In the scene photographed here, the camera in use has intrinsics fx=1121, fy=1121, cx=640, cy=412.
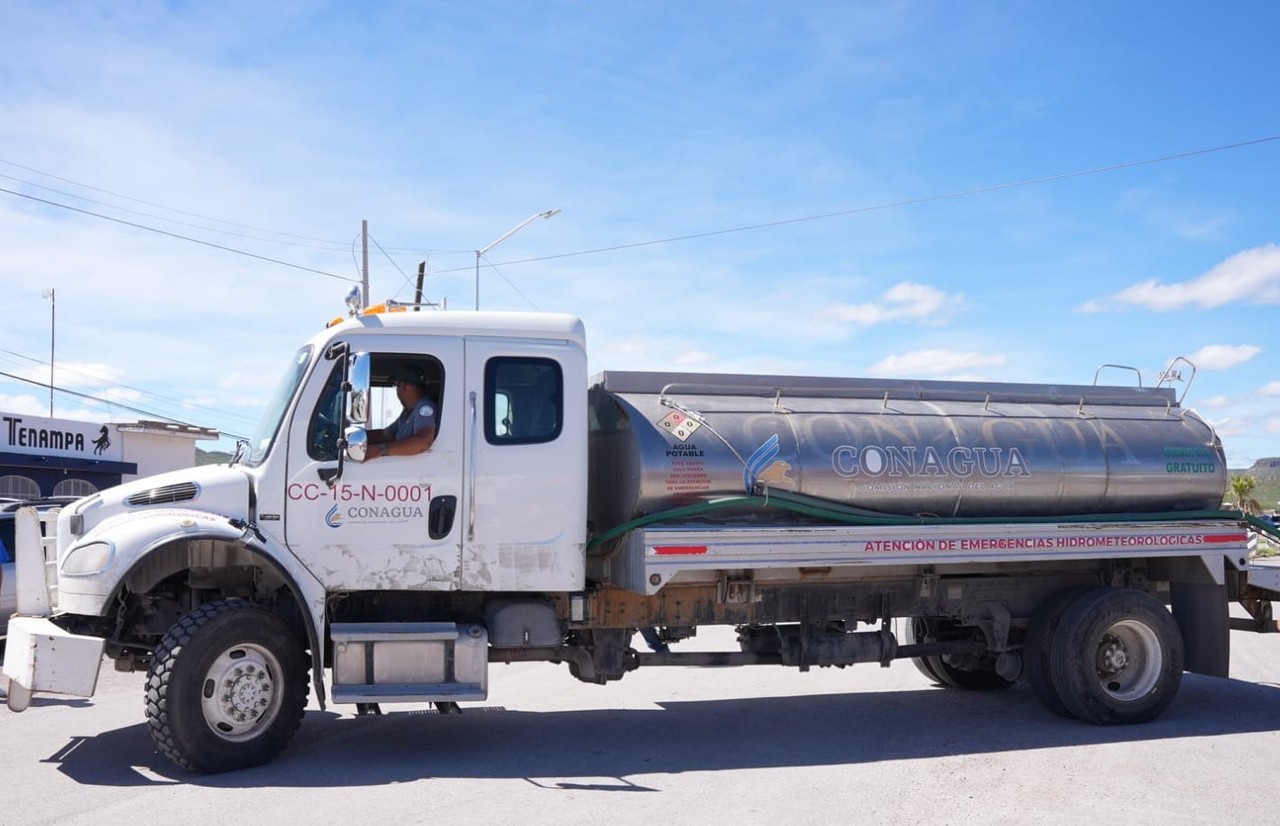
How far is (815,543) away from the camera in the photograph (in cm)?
802

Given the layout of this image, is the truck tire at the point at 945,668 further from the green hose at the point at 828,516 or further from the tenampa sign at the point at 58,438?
the tenampa sign at the point at 58,438

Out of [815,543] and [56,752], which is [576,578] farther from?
[56,752]

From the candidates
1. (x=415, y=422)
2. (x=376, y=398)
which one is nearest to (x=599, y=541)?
(x=415, y=422)

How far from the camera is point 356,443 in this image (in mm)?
7258

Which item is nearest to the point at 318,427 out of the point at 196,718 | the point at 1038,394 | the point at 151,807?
the point at 196,718

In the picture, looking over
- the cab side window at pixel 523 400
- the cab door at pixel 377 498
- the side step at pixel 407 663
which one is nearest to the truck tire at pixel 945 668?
the cab side window at pixel 523 400

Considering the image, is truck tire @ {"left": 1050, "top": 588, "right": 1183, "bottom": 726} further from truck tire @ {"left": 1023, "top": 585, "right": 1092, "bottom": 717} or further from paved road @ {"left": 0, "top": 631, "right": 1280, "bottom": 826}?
paved road @ {"left": 0, "top": 631, "right": 1280, "bottom": 826}

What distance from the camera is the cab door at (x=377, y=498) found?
7371 millimetres

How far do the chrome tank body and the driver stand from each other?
4.53ft

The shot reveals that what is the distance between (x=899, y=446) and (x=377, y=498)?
389 cm

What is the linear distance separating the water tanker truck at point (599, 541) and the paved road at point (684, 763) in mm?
460

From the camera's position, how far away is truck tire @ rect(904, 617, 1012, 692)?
10078 mm

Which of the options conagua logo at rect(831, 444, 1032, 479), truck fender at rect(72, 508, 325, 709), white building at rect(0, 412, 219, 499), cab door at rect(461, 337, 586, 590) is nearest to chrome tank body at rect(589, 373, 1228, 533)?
conagua logo at rect(831, 444, 1032, 479)

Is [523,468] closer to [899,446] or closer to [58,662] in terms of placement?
[899,446]
